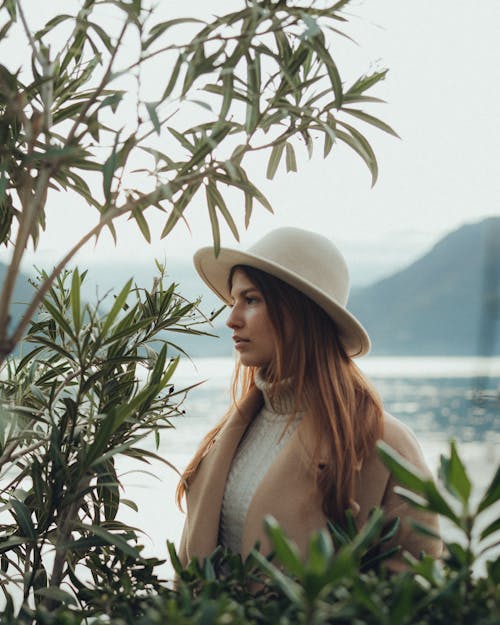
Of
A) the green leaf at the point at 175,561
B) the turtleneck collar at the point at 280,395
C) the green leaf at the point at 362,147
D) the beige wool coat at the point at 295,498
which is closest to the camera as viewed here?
the green leaf at the point at 175,561

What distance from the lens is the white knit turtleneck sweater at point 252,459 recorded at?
5.17 ft

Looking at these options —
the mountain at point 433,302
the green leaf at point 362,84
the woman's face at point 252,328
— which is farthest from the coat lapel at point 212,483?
the mountain at point 433,302

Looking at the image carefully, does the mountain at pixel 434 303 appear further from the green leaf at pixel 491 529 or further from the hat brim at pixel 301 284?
the green leaf at pixel 491 529

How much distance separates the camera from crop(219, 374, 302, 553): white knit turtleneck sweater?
158 cm

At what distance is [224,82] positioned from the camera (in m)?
1.12

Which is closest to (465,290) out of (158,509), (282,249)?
(158,509)

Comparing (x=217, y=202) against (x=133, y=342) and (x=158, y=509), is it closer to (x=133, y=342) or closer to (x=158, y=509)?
(x=133, y=342)

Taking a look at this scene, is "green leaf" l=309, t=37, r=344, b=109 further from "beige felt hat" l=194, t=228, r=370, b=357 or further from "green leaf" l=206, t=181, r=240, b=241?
"beige felt hat" l=194, t=228, r=370, b=357

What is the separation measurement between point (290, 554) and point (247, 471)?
102 centimetres

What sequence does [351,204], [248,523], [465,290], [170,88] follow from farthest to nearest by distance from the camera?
[465,290]
[351,204]
[248,523]
[170,88]

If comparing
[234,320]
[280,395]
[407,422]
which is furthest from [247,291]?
[407,422]

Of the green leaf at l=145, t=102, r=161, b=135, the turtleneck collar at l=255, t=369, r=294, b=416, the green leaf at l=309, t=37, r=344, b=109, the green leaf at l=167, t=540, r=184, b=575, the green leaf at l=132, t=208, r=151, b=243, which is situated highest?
the green leaf at l=309, t=37, r=344, b=109

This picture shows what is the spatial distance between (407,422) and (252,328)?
23642 mm

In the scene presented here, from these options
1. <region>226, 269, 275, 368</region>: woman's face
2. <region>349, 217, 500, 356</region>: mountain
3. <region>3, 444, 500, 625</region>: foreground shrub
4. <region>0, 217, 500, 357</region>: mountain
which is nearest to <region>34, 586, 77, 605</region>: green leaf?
<region>3, 444, 500, 625</region>: foreground shrub
